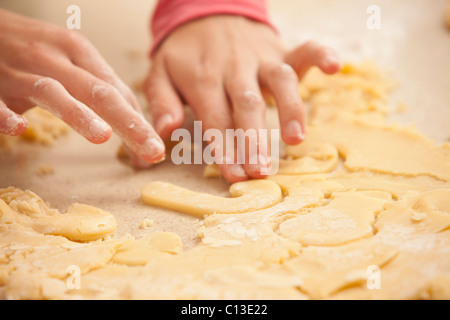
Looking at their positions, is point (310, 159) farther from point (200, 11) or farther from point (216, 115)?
point (200, 11)

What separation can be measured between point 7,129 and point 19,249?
20cm

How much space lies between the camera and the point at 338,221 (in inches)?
29.1

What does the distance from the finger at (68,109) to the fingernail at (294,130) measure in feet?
1.17

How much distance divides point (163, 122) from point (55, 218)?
1.08ft

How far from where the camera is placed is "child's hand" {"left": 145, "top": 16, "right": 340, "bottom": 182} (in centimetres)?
97

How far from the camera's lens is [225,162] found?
92 centimetres

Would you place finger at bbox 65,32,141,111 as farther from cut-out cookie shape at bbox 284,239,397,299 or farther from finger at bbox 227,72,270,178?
cut-out cookie shape at bbox 284,239,397,299

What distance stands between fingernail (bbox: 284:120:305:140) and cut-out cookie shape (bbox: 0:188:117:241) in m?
0.38

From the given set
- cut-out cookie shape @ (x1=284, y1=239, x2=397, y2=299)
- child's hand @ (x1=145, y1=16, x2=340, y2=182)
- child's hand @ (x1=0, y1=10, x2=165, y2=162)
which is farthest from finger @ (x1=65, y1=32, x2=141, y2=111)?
cut-out cookie shape @ (x1=284, y1=239, x2=397, y2=299)

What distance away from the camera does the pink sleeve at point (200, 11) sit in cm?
124

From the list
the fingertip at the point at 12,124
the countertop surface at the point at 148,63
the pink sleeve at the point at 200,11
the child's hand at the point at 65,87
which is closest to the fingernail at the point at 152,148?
the child's hand at the point at 65,87

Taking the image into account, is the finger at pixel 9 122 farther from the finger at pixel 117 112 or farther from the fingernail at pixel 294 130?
the fingernail at pixel 294 130

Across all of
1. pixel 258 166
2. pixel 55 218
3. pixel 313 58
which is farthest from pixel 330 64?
pixel 55 218
